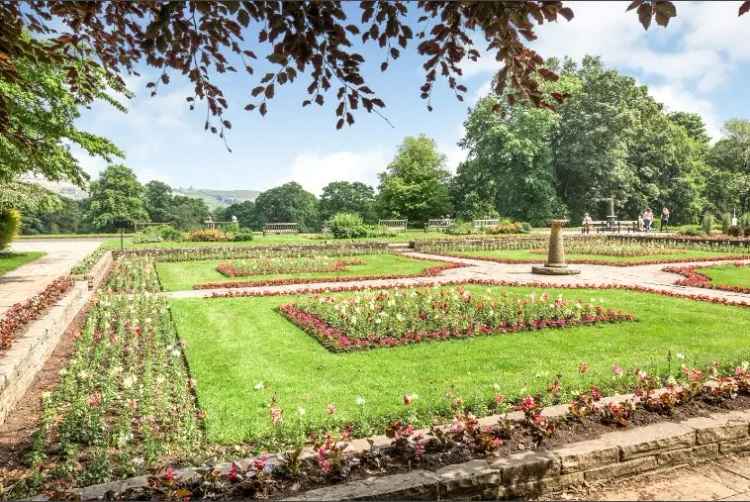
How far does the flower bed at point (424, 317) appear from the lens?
Answer: 23.1ft

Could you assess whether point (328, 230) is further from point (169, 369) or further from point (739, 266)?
point (169, 369)

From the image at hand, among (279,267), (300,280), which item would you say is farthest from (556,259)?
(279,267)

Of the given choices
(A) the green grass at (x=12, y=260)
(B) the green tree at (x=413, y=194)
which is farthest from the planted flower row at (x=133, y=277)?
(B) the green tree at (x=413, y=194)

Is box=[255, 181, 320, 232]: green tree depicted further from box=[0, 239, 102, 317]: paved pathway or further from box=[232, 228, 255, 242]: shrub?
box=[0, 239, 102, 317]: paved pathway

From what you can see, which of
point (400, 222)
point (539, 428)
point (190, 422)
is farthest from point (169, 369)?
point (400, 222)

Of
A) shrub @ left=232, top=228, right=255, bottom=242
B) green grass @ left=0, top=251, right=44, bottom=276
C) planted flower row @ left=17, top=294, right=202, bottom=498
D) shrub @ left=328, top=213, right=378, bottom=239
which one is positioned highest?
shrub @ left=328, top=213, right=378, bottom=239

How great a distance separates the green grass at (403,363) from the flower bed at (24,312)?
187 cm

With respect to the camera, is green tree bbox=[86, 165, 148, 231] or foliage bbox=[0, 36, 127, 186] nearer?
foliage bbox=[0, 36, 127, 186]

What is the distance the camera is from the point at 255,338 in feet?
23.6

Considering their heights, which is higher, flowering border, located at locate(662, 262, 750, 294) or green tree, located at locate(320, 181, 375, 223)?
green tree, located at locate(320, 181, 375, 223)

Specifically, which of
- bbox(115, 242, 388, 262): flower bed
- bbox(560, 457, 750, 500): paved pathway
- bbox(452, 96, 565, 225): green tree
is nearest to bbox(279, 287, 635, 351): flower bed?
bbox(560, 457, 750, 500): paved pathway

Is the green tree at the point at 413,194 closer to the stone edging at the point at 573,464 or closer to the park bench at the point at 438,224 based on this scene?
the park bench at the point at 438,224

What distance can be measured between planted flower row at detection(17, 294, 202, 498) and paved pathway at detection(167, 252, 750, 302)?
4.67m

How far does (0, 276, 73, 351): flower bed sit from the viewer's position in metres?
5.78
